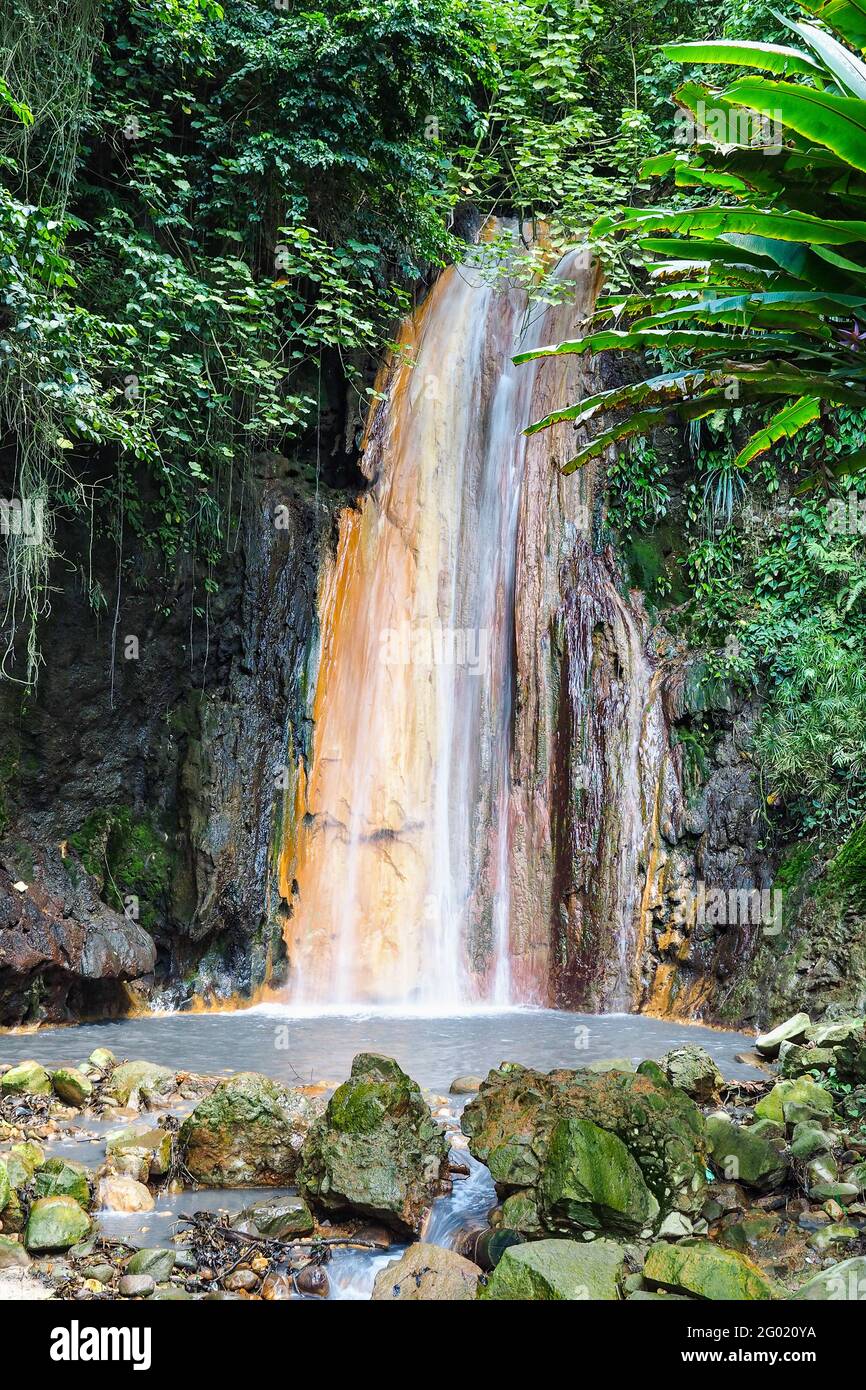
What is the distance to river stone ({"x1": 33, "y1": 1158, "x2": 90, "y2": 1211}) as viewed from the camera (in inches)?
161

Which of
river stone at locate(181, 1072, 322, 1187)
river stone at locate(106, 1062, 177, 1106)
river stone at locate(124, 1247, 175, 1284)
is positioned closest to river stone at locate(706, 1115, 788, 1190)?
river stone at locate(181, 1072, 322, 1187)

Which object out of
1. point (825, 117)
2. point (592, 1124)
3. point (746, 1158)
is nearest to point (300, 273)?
point (825, 117)

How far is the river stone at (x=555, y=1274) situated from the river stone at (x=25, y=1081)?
11.2ft

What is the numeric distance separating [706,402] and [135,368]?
5.36 metres

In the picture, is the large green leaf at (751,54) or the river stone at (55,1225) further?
the river stone at (55,1225)

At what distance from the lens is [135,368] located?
7758 mm

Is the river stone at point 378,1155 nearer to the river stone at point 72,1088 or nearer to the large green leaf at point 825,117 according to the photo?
the river stone at point 72,1088

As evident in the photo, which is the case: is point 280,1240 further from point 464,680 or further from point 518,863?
point 464,680

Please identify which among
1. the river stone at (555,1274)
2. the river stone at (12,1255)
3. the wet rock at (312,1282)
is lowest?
the wet rock at (312,1282)

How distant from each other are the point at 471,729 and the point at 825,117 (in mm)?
7855

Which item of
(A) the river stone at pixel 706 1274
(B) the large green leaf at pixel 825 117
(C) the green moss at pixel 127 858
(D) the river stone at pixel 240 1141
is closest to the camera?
(B) the large green leaf at pixel 825 117

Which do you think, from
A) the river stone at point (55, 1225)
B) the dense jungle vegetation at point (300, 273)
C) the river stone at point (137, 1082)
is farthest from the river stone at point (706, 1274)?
the river stone at point (137, 1082)

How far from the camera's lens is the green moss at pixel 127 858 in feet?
29.9
